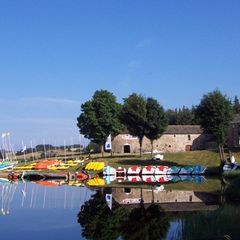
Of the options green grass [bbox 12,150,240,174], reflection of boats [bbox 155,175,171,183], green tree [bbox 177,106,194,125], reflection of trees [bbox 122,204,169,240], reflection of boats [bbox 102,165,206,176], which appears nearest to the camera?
reflection of trees [bbox 122,204,169,240]

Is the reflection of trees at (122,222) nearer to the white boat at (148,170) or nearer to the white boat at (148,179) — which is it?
the white boat at (148,179)

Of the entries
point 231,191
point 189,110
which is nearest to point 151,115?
point 231,191

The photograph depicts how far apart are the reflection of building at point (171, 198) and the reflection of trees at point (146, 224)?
246 cm

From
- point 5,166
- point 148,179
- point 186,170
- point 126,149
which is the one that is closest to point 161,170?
point 186,170

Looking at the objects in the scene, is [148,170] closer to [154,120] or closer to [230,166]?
[154,120]

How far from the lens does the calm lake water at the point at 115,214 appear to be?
977 inches

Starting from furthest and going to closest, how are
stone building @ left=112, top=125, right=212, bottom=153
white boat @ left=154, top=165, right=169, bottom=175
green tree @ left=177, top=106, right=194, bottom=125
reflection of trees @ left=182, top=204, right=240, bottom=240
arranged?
green tree @ left=177, top=106, right=194, bottom=125 < stone building @ left=112, top=125, right=212, bottom=153 < white boat @ left=154, top=165, right=169, bottom=175 < reflection of trees @ left=182, top=204, right=240, bottom=240

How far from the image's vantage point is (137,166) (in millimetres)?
85875

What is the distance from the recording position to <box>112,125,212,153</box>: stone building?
117 m

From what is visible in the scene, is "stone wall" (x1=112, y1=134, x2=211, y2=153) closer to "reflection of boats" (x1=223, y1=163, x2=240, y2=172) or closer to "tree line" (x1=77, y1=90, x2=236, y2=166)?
"tree line" (x1=77, y1=90, x2=236, y2=166)

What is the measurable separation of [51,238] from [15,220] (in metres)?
8.78

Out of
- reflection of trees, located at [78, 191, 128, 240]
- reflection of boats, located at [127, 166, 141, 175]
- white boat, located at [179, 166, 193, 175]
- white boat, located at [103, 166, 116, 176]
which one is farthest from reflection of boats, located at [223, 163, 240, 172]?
reflection of trees, located at [78, 191, 128, 240]

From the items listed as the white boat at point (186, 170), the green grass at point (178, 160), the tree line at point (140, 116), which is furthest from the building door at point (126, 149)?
the white boat at point (186, 170)

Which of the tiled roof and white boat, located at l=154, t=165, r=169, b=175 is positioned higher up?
the tiled roof
